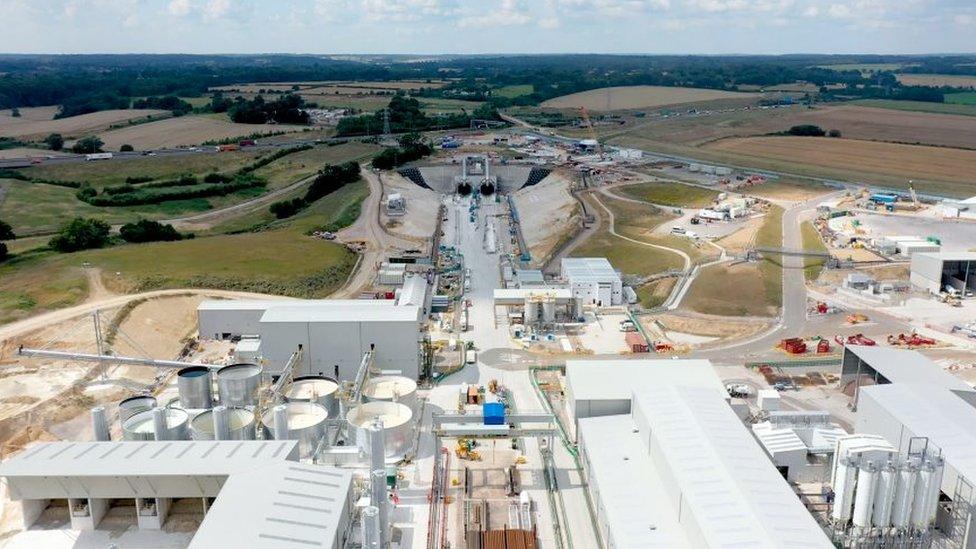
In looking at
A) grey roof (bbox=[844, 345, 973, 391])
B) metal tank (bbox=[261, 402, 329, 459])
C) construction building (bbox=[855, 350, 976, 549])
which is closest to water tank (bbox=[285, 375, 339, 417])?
metal tank (bbox=[261, 402, 329, 459])

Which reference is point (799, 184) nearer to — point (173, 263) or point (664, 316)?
point (664, 316)

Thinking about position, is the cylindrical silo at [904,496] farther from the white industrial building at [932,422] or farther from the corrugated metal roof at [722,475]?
the corrugated metal roof at [722,475]

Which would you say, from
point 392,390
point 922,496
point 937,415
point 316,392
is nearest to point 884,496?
point 922,496

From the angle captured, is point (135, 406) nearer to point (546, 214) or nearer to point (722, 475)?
point (722, 475)

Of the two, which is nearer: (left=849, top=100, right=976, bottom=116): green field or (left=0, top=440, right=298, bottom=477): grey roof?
(left=0, top=440, right=298, bottom=477): grey roof

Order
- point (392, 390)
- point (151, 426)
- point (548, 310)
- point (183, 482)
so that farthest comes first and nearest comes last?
1. point (548, 310)
2. point (392, 390)
3. point (151, 426)
4. point (183, 482)

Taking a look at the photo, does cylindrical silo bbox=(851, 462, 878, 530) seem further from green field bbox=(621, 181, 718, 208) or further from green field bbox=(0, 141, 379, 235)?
green field bbox=(0, 141, 379, 235)
